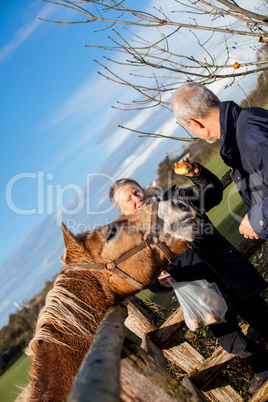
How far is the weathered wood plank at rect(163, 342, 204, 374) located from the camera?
3.10 m

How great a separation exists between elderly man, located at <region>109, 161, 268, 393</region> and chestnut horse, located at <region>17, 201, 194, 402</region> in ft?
0.97

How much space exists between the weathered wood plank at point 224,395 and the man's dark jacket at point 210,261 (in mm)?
1019

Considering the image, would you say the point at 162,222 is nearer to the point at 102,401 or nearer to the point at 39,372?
the point at 39,372

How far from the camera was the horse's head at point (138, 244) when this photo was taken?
7.47 ft

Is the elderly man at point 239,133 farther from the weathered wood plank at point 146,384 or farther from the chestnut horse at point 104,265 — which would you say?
the weathered wood plank at point 146,384

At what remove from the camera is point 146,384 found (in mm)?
1081

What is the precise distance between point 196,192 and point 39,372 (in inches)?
80.1

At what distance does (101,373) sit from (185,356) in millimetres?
2592

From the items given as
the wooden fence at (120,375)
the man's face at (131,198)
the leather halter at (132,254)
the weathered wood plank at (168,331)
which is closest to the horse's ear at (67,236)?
the leather halter at (132,254)

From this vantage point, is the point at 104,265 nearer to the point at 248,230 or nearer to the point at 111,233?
the point at 111,233

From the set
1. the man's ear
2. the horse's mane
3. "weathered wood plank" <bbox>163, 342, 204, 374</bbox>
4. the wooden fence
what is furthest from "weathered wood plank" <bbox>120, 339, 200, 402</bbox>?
"weathered wood plank" <bbox>163, 342, 204, 374</bbox>

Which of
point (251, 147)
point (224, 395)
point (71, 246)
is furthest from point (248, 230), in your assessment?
point (224, 395)

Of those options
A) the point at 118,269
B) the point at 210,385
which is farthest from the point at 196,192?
the point at 210,385

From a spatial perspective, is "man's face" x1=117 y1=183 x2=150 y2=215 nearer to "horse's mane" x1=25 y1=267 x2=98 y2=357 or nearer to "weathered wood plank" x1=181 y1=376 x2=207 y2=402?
"horse's mane" x1=25 y1=267 x2=98 y2=357
